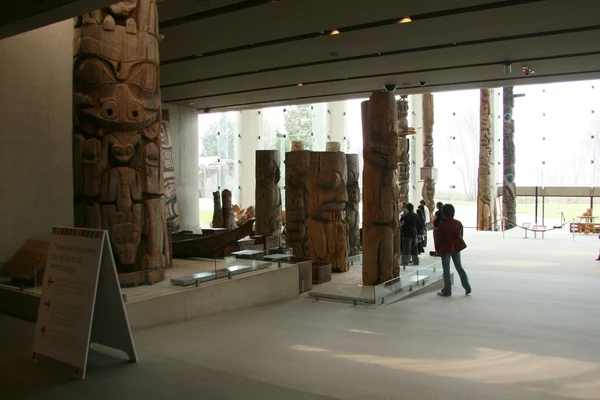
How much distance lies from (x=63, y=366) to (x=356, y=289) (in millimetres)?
3934

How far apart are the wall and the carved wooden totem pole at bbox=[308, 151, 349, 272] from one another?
4.53 metres

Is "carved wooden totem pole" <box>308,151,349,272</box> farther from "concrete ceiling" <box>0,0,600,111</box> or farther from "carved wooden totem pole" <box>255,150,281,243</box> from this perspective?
"carved wooden totem pole" <box>255,150,281,243</box>

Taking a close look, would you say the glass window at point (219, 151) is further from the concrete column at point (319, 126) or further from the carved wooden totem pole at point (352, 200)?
the carved wooden totem pole at point (352, 200)

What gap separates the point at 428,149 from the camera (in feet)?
57.7

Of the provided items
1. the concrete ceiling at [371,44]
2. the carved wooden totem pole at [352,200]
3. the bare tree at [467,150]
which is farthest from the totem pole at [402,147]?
the bare tree at [467,150]

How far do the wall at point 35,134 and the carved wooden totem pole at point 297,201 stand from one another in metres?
5.39

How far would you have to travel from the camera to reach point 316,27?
271 inches

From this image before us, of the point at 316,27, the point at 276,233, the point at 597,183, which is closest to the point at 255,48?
the point at 316,27

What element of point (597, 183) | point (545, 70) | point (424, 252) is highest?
point (545, 70)

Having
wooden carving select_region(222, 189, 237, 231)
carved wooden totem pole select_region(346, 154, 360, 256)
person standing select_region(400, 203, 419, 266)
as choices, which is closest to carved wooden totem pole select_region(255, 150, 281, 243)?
carved wooden totem pole select_region(346, 154, 360, 256)

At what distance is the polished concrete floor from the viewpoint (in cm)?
300

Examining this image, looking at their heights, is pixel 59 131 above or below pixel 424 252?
above

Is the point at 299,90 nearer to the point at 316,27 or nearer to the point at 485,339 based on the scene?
the point at 316,27

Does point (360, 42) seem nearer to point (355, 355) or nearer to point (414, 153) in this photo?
point (355, 355)
